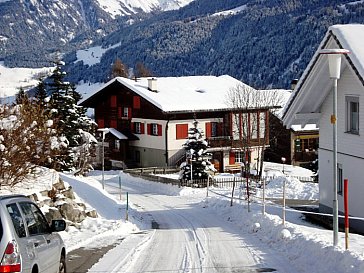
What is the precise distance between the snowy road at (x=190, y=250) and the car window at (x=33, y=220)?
10.2ft

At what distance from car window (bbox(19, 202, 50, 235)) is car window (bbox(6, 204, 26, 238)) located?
296 millimetres

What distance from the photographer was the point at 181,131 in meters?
58.8

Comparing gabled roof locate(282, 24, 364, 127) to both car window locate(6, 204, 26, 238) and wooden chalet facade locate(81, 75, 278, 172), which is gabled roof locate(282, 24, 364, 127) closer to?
car window locate(6, 204, 26, 238)

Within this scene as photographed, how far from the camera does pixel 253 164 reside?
60.0 m

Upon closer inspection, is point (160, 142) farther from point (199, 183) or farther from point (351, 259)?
point (351, 259)

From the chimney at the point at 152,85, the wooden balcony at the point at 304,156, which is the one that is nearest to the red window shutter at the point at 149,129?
the chimney at the point at 152,85

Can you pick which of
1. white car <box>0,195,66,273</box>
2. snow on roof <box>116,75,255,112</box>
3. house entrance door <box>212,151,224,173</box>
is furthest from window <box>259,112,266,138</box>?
white car <box>0,195,66,273</box>

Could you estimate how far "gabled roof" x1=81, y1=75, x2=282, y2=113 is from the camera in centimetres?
5844

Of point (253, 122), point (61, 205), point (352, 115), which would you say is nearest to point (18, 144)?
point (61, 205)

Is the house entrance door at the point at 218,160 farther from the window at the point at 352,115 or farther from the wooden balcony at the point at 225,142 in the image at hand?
the window at the point at 352,115

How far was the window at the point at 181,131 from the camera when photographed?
58.5 meters

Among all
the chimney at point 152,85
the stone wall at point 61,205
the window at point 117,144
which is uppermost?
the chimney at point 152,85

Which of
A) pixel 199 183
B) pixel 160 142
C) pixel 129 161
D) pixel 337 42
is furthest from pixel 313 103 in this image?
pixel 129 161

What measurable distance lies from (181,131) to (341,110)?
3680cm
